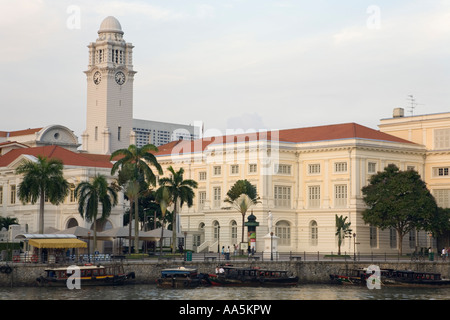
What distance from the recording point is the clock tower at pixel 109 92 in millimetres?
154625

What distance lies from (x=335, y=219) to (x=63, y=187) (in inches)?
1138

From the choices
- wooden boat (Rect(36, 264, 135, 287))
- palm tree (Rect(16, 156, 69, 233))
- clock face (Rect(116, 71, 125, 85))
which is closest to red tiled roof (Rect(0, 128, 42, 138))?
Result: clock face (Rect(116, 71, 125, 85))

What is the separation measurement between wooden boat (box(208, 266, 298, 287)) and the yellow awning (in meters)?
12.0

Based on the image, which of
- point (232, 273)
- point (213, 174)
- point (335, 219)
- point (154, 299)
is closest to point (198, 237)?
point (213, 174)

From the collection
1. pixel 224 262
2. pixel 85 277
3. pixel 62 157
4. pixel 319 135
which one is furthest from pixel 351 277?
pixel 62 157

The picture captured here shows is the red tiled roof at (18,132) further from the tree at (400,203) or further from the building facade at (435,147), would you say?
the tree at (400,203)

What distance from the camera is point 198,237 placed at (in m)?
118

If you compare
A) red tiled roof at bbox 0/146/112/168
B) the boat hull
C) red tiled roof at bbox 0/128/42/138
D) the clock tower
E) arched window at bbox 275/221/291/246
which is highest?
the clock tower

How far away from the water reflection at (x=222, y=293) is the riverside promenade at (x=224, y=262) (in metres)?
1.53

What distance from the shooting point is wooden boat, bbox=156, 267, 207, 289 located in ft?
246

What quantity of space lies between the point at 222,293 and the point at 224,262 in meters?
9.15

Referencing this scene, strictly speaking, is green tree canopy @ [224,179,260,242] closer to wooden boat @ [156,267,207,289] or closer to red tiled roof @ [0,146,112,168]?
red tiled roof @ [0,146,112,168]
